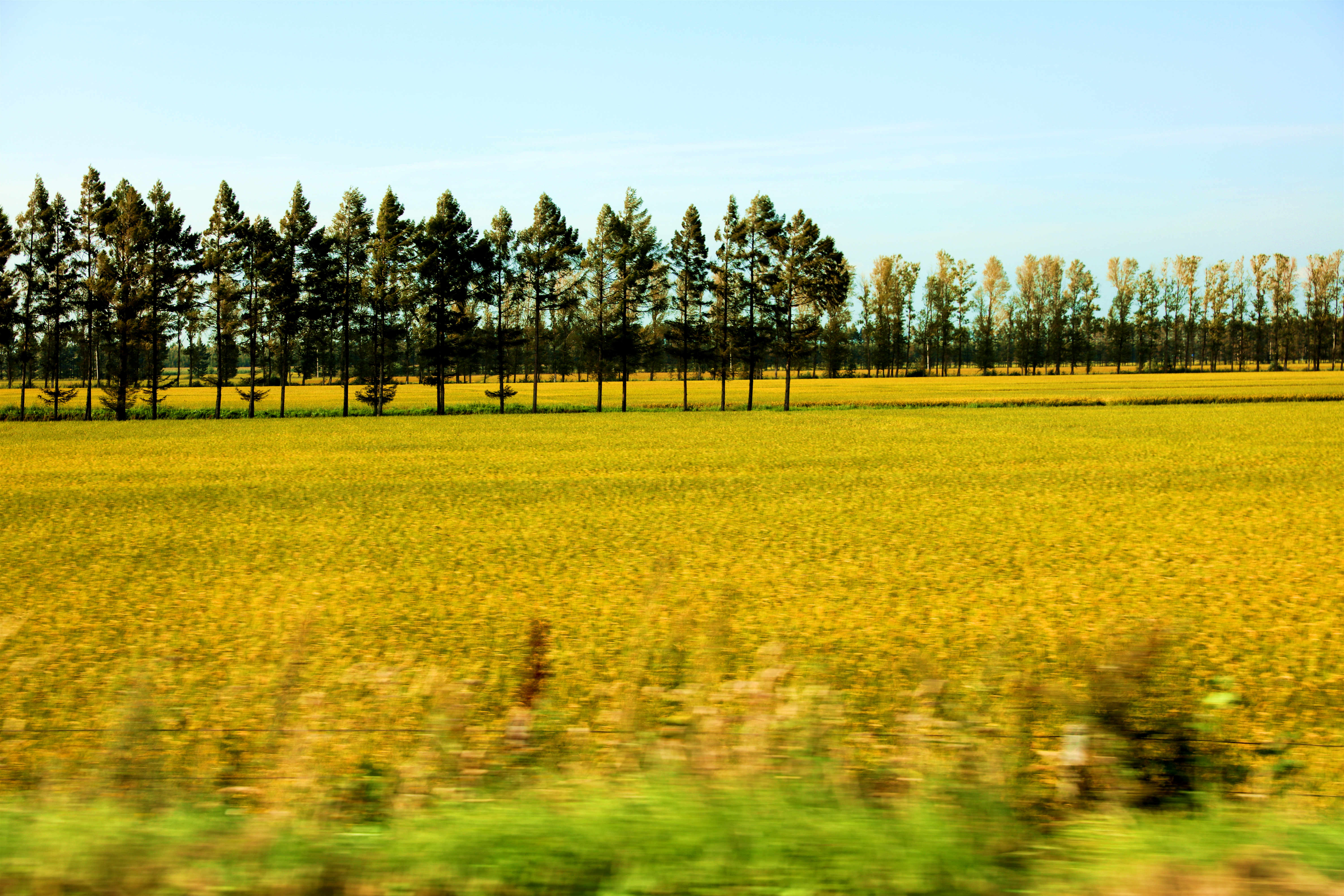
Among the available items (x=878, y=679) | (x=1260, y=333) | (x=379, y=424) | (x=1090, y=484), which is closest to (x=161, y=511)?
(x=878, y=679)

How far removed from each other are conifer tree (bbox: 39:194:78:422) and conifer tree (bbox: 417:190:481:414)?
21.5 m

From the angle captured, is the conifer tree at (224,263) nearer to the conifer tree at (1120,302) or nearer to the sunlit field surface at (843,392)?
the sunlit field surface at (843,392)

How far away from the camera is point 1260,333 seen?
141750 mm

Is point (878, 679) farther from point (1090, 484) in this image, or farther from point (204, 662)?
point (1090, 484)

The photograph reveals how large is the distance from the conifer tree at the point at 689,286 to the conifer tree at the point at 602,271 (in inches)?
179

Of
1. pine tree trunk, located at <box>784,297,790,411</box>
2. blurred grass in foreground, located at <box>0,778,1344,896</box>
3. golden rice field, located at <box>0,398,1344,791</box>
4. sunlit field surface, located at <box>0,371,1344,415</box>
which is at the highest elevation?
pine tree trunk, located at <box>784,297,790,411</box>

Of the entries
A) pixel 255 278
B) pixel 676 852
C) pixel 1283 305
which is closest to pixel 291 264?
pixel 255 278

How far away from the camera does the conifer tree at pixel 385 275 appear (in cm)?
6350

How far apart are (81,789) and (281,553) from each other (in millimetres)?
11571

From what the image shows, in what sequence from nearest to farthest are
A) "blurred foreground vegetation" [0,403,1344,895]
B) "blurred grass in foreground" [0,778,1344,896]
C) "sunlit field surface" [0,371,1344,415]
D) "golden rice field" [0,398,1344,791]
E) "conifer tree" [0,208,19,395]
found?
1. "blurred grass in foreground" [0,778,1344,896]
2. "blurred foreground vegetation" [0,403,1344,895]
3. "golden rice field" [0,398,1344,791]
4. "conifer tree" [0,208,19,395]
5. "sunlit field surface" [0,371,1344,415]

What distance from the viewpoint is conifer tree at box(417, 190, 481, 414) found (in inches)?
2511

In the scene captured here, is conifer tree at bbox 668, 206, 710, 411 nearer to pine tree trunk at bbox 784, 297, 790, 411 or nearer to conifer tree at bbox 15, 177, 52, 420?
pine tree trunk at bbox 784, 297, 790, 411

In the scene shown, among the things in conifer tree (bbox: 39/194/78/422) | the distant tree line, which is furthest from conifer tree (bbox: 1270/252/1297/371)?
conifer tree (bbox: 39/194/78/422)

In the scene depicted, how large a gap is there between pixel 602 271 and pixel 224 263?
24.0 meters
